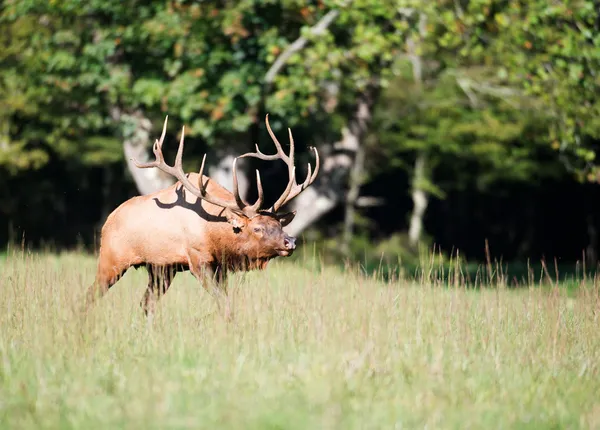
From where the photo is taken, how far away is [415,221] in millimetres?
30609

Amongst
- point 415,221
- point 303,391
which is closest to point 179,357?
point 303,391

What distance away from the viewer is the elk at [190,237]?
8352 mm

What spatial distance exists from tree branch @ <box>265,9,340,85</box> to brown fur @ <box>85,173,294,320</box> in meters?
7.32

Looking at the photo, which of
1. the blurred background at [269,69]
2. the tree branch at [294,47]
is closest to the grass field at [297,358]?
the blurred background at [269,69]

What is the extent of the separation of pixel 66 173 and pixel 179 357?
28.1 metres

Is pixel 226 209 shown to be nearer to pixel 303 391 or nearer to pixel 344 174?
pixel 303 391

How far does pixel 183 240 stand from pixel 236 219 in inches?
19.7

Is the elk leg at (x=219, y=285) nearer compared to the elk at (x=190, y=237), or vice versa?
the elk leg at (x=219, y=285)

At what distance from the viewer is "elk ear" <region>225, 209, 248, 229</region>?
8354 millimetres

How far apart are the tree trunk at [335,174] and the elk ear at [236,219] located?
349 inches

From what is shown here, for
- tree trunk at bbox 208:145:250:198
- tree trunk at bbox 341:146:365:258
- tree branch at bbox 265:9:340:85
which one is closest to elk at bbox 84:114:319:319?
tree branch at bbox 265:9:340:85

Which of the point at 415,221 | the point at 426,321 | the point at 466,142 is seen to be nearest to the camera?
the point at 426,321

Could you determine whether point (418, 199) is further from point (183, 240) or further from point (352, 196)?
point (183, 240)

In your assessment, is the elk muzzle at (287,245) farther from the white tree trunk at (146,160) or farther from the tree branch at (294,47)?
the white tree trunk at (146,160)
